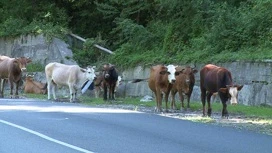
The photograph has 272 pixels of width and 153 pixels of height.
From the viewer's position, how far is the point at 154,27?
35.8m

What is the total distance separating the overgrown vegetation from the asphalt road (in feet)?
32.5

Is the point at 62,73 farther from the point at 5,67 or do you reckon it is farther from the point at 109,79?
the point at 5,67

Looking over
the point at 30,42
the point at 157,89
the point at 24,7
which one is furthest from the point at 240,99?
the point at 24,7

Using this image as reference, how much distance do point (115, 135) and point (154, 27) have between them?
893 inches

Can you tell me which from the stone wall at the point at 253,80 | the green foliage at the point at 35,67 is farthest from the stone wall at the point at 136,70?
the green foliage at the point at 35,67

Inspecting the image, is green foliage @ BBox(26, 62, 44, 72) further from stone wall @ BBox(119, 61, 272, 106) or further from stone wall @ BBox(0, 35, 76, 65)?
stone wall @ BBox(119, 61, 272, 106)

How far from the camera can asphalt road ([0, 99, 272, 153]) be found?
11859 millimetres

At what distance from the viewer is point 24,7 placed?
144 ft

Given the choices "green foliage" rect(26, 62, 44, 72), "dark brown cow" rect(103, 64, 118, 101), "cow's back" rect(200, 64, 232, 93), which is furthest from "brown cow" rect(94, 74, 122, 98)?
"cow's back" rect(200, 64, 232, 93)

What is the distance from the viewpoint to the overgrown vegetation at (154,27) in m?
27.8

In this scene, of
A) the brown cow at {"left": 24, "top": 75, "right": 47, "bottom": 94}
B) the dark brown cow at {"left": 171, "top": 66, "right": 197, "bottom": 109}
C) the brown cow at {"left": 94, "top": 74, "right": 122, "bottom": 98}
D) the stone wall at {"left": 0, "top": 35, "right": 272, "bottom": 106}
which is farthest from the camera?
the brown cow at {"left": 24, "top": 75, "right": 47, "bottom": 94}


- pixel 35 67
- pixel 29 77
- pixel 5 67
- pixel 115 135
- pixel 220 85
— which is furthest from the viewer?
pixel 35 67

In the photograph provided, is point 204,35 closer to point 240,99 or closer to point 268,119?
point 240,99

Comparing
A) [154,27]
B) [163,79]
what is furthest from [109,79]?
[154,27]
